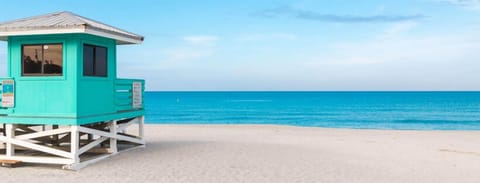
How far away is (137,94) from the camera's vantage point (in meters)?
13.2

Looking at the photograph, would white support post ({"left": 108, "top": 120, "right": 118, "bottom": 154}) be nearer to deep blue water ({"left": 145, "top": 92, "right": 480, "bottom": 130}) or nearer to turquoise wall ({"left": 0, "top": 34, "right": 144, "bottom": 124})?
turquoise wall ({"left": 0, "top": 34, "right": 144, "bottom": 124})

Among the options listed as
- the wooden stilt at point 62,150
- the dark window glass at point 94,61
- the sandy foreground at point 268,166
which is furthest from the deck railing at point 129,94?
the sandy foreground at point 268,166

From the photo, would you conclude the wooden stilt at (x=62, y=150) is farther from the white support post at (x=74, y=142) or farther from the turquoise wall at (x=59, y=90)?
the turquoise wall at (x=59, y=90)

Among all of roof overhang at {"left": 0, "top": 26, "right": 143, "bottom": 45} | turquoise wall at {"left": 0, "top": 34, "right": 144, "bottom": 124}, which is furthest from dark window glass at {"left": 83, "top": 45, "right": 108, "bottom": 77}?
roof overhang at {"left": 0, "top": 26, "right": 143, "bottom": 45}

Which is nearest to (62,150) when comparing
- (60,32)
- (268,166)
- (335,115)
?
(60,32)

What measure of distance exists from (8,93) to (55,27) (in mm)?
2124

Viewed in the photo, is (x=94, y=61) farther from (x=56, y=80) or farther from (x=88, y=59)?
(x=56, y=80)

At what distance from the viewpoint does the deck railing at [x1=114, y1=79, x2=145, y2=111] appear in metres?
12.3

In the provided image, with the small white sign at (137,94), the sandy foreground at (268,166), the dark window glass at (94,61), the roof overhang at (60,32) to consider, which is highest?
the roof overhang at (60,32)

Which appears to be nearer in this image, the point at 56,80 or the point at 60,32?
the point at 60,32

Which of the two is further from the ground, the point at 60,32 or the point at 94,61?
the point at 60,32

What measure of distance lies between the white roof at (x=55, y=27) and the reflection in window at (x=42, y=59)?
50 centimetres

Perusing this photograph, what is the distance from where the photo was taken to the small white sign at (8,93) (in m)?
11.0

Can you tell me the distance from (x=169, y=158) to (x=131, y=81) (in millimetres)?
2388
